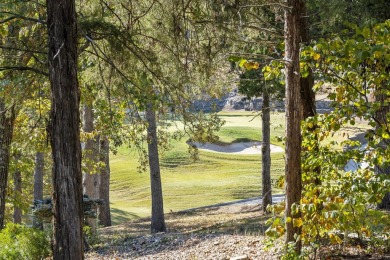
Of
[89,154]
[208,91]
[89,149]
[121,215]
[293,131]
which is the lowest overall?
[121,215]

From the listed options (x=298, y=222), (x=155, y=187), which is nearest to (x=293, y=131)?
(x=298, y=222)

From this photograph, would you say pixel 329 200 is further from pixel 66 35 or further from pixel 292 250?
pixel 66 35

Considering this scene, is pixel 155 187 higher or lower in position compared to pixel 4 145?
lower

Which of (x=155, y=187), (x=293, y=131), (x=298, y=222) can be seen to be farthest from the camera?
(x=155, y=187)

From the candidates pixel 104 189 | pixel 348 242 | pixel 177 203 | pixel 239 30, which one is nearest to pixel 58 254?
pixel 239 30

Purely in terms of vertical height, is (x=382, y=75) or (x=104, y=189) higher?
(x=382, y=75)

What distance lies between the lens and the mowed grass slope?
32.7 meters

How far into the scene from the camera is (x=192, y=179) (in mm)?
40438

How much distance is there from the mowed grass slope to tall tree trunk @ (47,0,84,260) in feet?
66.2

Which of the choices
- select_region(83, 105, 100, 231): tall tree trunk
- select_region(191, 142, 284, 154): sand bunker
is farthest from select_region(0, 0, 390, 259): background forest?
select_region(191, 142, 284, 154): sand bunker

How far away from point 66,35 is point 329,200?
3685 millimetres

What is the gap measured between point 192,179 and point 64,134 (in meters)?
34.2

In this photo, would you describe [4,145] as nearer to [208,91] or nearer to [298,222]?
[208,91]

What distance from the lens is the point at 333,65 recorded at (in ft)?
20.4
